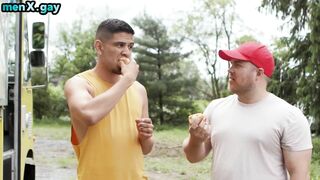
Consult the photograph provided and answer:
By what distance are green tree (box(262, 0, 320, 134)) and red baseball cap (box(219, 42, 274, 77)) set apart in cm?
877

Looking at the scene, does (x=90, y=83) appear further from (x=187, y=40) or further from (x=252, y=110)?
(x=187, y=40)

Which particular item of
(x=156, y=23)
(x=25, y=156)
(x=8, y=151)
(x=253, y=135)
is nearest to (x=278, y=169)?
(x=253, y=135)

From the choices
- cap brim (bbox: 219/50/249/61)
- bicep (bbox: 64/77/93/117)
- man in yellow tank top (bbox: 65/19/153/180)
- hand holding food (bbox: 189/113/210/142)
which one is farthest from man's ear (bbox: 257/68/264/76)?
bicep (bbox: 64/77/93/117)

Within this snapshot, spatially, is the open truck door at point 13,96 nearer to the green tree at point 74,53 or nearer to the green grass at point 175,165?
the green grass at point 175,165

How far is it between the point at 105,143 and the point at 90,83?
343 millimetres

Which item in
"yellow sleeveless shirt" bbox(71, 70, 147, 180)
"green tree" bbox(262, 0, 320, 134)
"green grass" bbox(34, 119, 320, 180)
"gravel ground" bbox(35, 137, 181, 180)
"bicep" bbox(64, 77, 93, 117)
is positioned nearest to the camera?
"bicep" bbox(64, 77, 93, 117)

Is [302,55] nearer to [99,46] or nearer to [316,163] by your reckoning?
[316,163]

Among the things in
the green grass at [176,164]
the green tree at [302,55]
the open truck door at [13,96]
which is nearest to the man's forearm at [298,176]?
the open truck door at [13,96]

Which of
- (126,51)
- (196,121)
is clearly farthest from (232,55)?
(126,51)

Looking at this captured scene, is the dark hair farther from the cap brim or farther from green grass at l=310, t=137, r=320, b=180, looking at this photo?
green grass at l=310, t=137, r=320, b=180

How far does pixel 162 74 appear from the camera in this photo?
27.4 meters

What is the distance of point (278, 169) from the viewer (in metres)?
2.87

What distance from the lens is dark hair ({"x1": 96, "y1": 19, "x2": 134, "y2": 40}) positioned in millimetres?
2867

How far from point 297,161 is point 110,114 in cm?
105
